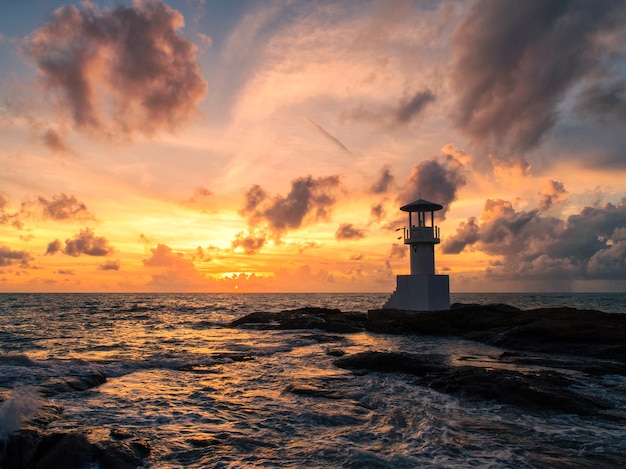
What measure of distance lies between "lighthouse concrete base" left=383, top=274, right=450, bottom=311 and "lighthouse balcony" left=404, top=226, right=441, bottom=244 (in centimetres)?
285

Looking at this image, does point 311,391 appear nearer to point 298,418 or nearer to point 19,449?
point 298,418

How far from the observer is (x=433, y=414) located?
10531mm

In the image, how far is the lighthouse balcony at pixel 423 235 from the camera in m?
33.4

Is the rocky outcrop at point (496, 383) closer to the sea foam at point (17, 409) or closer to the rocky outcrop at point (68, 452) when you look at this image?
the rocky outcrop at point (68, 452)

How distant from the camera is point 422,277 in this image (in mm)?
32531

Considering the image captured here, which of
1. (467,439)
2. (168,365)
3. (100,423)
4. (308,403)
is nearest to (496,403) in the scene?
(467,439)

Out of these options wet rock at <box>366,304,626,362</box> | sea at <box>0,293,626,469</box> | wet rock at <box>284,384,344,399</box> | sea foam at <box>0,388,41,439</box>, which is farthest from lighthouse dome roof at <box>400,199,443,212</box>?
sea foam at <box>0,388,41,439</box>

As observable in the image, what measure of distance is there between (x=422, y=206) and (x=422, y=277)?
5.85m

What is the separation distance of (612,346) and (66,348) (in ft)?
92.5

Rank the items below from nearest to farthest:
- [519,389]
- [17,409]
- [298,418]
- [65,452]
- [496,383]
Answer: [65,452] < [17,409] < [298,418] < [519,389] < [496,383]

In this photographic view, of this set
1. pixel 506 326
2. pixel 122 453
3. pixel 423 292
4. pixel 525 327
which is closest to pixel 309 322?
pixel 423 292

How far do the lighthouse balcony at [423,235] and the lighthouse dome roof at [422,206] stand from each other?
156 cm

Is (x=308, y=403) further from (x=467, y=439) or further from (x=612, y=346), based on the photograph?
(x=612, y=346)

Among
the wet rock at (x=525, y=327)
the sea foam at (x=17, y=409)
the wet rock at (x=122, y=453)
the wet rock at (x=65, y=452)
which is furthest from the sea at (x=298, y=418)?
the wet rock at (x=525, y=327)
